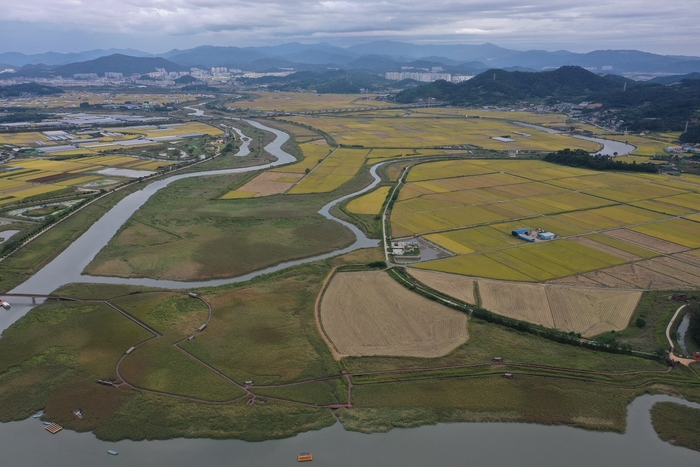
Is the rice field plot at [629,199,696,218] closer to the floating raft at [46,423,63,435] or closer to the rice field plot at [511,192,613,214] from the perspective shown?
the rice field plot at [511,192,613,214]

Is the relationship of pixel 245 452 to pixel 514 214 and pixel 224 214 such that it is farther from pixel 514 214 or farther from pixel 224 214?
pixel 514 214

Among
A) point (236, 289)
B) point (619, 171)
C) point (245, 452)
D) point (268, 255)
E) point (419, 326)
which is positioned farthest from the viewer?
point (619, 171)

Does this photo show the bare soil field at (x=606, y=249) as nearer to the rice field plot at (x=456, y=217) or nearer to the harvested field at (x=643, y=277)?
the harvested field at (x=643, y=277)

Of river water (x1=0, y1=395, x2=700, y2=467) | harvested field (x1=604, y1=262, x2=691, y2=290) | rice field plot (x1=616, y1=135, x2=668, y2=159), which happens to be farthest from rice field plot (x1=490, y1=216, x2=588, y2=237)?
rice field plot (x1=616, y1=135, x2=668, y2=159)

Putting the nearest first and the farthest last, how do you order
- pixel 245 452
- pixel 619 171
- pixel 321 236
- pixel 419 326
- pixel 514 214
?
pixel 245 452 → pixel 419 326 → pixel 321 236 → pixel 514 214 → pixel 619 171

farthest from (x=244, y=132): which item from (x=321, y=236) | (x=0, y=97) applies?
(x=0, y=97)

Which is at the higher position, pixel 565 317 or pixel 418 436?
pixel 565 317

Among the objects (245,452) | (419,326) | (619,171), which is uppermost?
(619,171)
